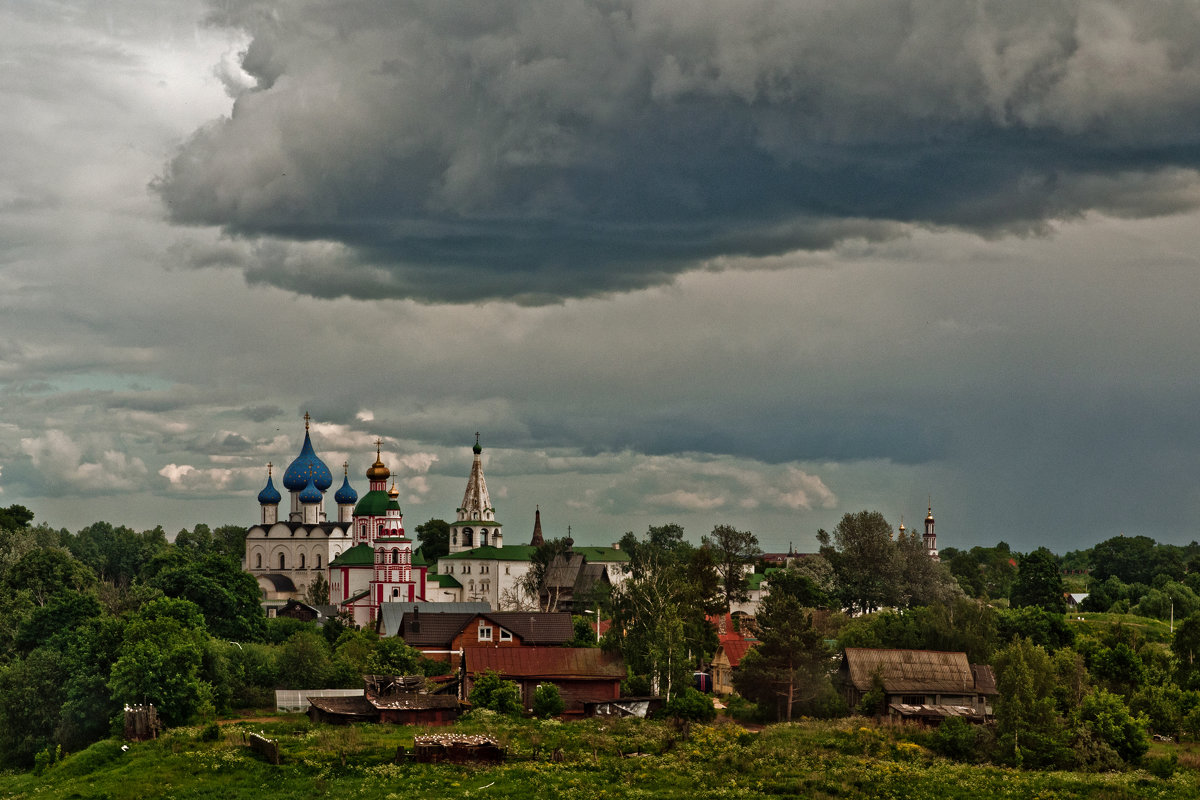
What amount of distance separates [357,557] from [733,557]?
33796mm

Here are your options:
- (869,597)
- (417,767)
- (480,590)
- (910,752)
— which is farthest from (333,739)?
(480,590)

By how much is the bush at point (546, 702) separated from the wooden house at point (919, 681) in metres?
13.0

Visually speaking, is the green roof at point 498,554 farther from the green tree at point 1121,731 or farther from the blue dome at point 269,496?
the green tree at point 1121,731

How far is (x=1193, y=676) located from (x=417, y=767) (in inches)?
1556

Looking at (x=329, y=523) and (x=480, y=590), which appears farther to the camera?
(x=329, y=523)

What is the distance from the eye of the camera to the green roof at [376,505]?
348 ft

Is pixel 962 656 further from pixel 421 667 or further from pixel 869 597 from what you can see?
pixel 869 597

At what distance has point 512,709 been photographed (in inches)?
2085

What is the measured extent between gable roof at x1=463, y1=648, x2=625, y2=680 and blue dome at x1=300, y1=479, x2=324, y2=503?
240 feet

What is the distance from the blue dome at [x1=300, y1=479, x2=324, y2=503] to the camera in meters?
127

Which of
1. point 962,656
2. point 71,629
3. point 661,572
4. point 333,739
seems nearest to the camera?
point 333,739

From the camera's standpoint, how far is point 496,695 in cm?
5341

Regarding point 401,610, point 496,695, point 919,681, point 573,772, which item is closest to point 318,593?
point 401,610

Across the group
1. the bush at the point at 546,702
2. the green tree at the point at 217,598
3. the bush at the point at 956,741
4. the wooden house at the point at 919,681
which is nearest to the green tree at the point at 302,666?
the bush at the point at 546,702
